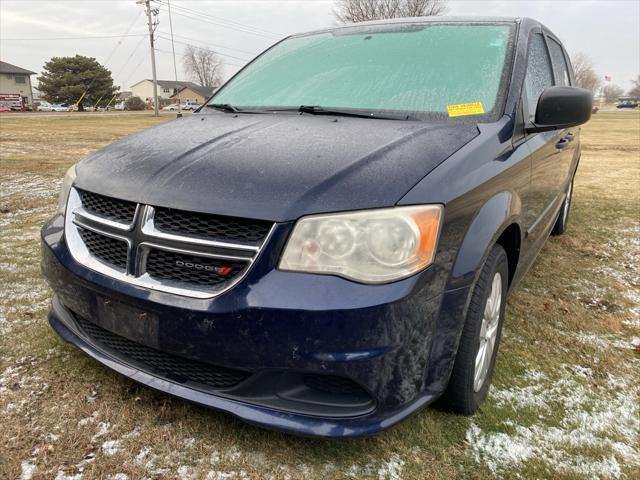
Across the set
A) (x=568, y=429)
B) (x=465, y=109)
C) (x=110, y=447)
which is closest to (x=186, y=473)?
(x=110, y=447)

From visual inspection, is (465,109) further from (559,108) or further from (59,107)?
(59,107)

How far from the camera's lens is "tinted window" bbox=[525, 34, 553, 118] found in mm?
2504

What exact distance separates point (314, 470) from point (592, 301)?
2.56 m

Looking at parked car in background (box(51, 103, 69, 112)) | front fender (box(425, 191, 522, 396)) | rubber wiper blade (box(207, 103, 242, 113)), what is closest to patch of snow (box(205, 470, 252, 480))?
front fender (box(425, 191, 522, 396))

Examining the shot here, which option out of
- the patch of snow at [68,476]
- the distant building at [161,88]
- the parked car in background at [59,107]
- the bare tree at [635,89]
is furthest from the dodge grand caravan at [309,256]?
the bare tree at [635,89]

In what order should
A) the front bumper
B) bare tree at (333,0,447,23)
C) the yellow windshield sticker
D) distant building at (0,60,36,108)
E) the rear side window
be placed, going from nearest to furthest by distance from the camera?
the front bumper → the yellow windshield sticker → the rear side window → bare tree at (333,0,447,23) → distant building at (0,60,36,108)

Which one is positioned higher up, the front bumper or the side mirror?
the side mirror

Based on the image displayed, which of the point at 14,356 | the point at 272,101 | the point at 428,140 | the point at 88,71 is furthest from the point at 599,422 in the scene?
the point at 88,71

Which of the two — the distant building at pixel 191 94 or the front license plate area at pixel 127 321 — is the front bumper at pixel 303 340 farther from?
the distant building at pixel 191 94

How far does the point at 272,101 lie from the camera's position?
8.89ft

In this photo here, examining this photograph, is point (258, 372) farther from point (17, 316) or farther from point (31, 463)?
point (17, 316)

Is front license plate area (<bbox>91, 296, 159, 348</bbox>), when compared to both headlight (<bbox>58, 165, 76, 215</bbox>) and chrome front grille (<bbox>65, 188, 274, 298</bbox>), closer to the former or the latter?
chrome front grille (<bbox>65, 188, 274, 298</bbox>)

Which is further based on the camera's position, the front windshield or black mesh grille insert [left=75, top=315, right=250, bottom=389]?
the front windshield

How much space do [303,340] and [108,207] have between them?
938 mm
